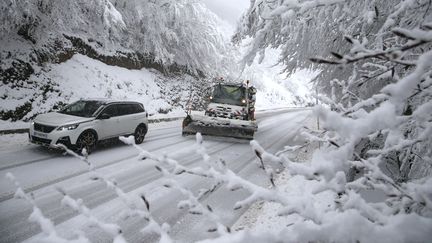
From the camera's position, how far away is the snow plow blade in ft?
41.3

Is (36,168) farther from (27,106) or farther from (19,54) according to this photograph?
(19,54)

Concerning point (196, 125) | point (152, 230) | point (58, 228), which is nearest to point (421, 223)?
point (152, 230)

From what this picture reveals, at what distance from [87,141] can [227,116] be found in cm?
663

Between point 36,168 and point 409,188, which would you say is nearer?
point 409,188

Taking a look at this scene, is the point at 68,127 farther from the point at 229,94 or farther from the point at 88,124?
the point at 229,94

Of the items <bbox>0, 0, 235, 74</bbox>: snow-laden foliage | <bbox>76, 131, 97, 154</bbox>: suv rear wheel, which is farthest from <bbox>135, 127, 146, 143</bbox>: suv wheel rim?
<bbox>0, 0, 235, 74</bbox>: snow-laden foliage

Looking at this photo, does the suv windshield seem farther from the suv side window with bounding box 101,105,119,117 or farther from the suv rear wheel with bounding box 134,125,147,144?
the suv rear wheel with bounding box 134,125,147,144

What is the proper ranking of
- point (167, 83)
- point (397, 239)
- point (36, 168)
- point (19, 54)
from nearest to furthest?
point (397, 239)
point (36, 168)
point (19, 54)
point (167, 83)

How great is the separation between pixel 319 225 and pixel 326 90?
7.39 meters

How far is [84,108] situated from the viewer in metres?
10.0

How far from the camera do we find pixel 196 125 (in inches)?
505

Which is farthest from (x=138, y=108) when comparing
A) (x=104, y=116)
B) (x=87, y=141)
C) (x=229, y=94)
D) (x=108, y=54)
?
(x=108, y=54)

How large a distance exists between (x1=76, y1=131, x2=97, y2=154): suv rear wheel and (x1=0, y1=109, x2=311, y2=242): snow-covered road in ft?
0.92

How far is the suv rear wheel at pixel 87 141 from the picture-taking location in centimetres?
897
